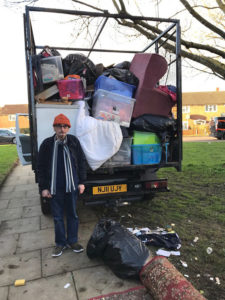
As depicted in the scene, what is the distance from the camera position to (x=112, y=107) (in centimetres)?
387

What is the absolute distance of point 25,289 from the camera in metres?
2.57

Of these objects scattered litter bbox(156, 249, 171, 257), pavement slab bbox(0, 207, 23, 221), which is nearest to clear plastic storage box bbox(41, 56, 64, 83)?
pavement slab bbox(0, 207, 23, 221)

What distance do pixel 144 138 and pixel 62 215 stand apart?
1720 mm

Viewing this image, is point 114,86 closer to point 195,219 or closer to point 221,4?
point 195,219

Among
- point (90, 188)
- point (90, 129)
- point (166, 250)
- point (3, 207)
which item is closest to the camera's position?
point (166, 250)

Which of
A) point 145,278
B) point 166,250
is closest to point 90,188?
point 166,250

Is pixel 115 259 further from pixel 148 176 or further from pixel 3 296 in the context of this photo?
pixel 148 176

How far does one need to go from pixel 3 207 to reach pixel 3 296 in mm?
3251

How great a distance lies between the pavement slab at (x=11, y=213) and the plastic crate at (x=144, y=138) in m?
2.74

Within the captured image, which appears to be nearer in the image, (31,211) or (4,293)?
(4,293)

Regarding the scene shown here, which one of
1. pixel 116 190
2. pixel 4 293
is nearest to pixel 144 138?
pixel 116 190

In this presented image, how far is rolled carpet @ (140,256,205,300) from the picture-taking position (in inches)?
82.3

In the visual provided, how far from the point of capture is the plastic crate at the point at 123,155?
3865 millimetres

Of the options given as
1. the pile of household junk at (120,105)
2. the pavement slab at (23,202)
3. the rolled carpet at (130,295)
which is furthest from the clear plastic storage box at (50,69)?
the rolled carpet at (130,295)
